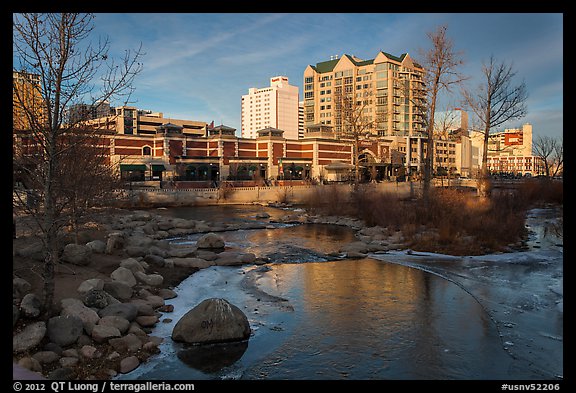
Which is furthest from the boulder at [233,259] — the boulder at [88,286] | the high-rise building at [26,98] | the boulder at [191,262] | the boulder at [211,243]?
the high-rise building at [26,98]

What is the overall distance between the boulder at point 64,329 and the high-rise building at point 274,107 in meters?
144

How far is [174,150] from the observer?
196 ft

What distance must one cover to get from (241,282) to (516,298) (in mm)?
7604

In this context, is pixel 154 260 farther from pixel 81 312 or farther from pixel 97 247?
pixel 81 312

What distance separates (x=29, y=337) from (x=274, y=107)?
494ft

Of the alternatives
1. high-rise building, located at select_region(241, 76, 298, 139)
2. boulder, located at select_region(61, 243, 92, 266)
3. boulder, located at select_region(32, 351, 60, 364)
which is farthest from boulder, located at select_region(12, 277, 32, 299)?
high-rise building, located at select_region(241, 76, 298, 139)

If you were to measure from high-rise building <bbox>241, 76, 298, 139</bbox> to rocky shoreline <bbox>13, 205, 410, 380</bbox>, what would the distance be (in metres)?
137

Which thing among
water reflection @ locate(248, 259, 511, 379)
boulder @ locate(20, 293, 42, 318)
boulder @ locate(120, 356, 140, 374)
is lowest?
water reflection @ locate(248, 259, 511, 379)

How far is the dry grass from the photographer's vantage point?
18.1 m

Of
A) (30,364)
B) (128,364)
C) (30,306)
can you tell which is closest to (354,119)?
(30,306)

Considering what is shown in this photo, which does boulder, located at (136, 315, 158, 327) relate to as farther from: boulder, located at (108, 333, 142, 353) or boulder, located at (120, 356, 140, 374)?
boulder, located at (120, 356, 140, 374)

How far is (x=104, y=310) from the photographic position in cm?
887
